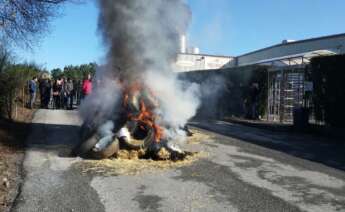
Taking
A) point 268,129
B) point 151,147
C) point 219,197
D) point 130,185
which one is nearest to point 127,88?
point 151,147

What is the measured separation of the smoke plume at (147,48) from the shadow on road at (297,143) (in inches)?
115

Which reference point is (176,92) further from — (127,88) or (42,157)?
(42,157)

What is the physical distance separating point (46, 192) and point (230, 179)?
3.22 metres

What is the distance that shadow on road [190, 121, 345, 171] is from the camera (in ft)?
36.3

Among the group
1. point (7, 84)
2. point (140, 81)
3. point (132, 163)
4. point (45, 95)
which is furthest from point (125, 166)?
point (45, 95)

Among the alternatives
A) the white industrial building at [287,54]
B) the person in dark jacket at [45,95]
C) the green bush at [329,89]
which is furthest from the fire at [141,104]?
the person in dark jacket at [45,95]

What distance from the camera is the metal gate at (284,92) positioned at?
20.0 m

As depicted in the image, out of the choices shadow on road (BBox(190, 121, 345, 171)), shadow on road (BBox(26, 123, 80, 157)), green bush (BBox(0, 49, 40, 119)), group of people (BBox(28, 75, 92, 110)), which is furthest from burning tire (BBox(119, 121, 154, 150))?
group of people (BBox(28, 75, 92, 110))

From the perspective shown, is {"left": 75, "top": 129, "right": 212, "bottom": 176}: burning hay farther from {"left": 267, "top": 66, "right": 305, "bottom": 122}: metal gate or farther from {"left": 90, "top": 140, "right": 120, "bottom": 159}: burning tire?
{"left": 267, "top": 66, "right": 305, "bottom": 122}: metal gate

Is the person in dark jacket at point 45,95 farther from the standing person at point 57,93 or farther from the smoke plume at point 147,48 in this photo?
the smoke plume at point 147,48

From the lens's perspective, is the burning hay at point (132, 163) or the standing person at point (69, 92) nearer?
the burning hay at point (132, 163)

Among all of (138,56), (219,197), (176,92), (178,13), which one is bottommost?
(219,197)

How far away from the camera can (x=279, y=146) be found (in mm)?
12844

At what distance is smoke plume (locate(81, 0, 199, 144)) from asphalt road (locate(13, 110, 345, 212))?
142 cm
